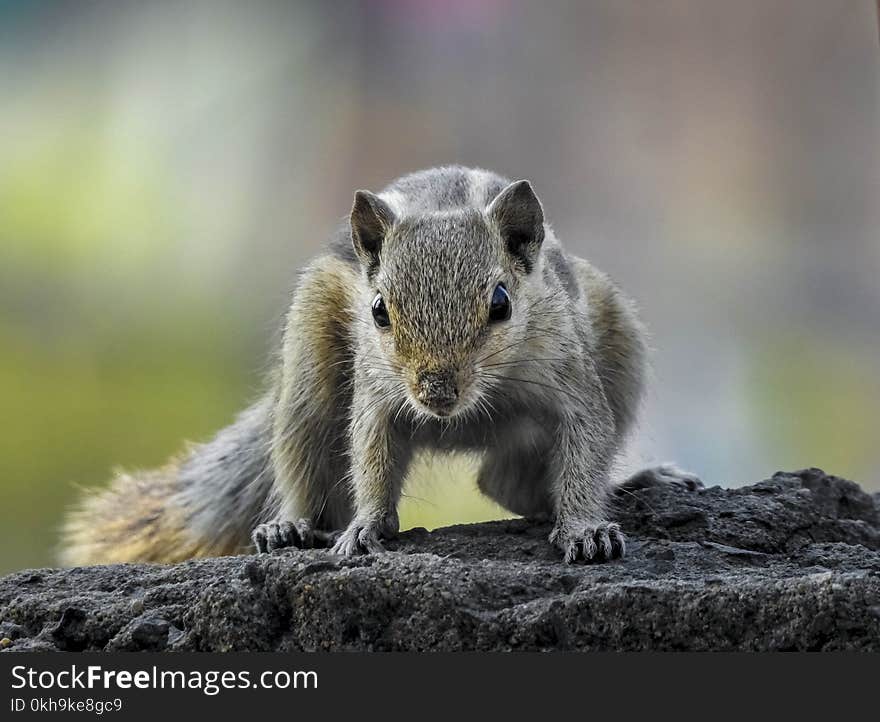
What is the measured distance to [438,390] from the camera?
2801 millimetres

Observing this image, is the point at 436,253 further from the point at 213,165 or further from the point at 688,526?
the point at 213,165

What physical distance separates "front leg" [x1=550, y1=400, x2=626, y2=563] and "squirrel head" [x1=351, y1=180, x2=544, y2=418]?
1.05 feet

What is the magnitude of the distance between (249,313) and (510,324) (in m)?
2.87

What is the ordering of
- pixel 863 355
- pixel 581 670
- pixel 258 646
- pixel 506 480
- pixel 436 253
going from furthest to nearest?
1. pixel 863 355
2. pixel 506 480
3. pixel 436 253
4. pixel 258 646
5. pixel 581 670

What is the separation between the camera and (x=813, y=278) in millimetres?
5645

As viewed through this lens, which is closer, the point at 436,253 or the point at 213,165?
the point at 436,253

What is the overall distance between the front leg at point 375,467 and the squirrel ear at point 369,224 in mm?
353

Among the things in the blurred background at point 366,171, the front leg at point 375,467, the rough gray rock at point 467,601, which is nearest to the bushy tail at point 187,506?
the front leg at point 375,467

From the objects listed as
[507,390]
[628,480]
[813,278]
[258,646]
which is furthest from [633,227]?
[258,646]

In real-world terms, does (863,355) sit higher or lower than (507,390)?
higher

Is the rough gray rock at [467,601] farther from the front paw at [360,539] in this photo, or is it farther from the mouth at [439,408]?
the mouth at [439,408]

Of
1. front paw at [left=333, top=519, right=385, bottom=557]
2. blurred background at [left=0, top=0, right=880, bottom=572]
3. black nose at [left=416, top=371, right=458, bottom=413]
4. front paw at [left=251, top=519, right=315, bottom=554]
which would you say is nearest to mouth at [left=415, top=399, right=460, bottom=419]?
black nose at [left=416, top=371, right=458, bottom=413]

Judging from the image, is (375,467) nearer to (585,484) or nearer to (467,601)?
(585,484)

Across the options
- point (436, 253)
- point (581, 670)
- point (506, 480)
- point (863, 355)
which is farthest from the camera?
point (863, 355)
